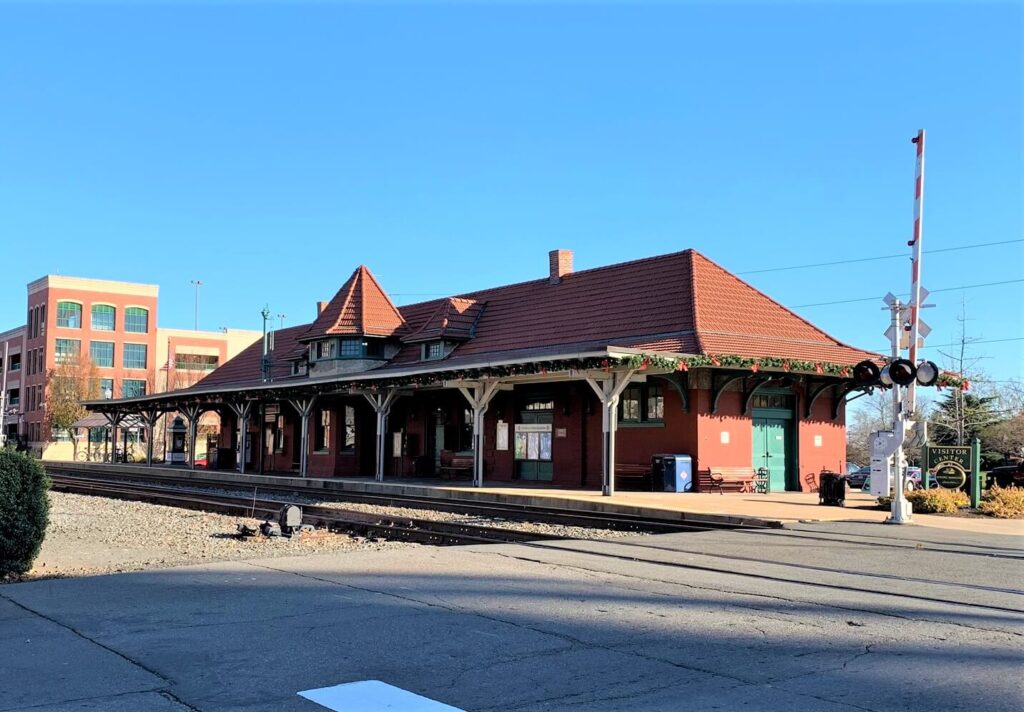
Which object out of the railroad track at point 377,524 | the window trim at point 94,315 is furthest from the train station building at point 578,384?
the window trim at point 94,315

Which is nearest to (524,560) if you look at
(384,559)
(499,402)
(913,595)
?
(384,559)

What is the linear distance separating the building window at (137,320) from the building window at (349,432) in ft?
189

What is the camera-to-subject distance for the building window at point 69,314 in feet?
278

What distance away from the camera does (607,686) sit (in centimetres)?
586

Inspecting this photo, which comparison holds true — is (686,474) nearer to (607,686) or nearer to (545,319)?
(545,319)

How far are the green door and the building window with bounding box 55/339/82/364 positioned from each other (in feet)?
233

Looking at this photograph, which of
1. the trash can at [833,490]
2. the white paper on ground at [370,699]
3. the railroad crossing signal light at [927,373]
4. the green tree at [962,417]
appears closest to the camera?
the white paper on ground at [370,699]

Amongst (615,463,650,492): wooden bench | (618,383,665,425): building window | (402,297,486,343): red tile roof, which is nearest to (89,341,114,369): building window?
(402,297,486,343): red tile roof

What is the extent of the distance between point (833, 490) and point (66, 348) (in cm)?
7872

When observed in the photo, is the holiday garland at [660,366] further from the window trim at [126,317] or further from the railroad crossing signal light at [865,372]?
the window trim at [126,317]

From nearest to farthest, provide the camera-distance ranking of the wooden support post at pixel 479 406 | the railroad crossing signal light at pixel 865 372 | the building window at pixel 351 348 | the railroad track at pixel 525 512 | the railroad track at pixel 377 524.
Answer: the railroad track at pixel 377 524, the railroad track at pixel 525 512, the railroad crossing signal light at pixel 865 372, the wooden support post at pixel 479 406, the building window at pixel 351 348

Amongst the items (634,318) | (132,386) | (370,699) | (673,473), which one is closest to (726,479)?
(673,473)

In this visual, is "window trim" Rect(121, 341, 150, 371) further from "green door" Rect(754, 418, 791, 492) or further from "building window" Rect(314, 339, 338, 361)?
"green door" Rect(754, 418, 791, 492)

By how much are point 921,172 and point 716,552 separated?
9582mm
